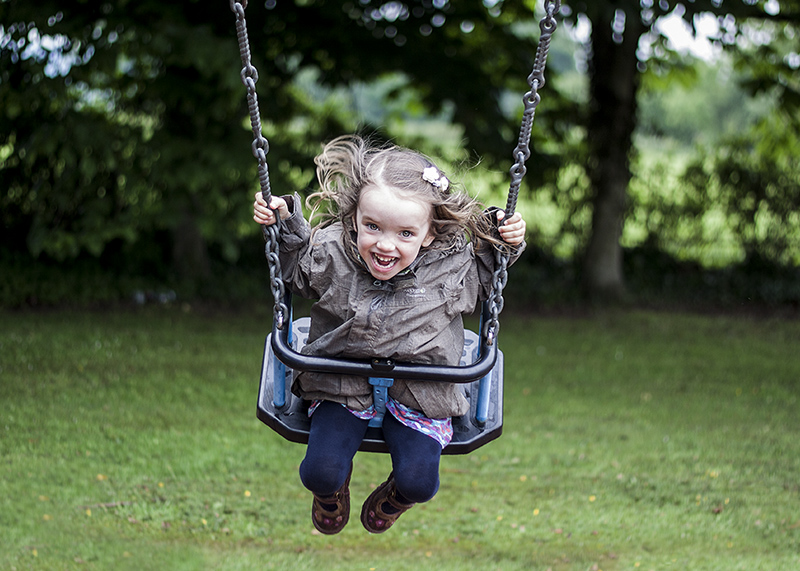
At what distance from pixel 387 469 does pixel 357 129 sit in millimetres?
1956

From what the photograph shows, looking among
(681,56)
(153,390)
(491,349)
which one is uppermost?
(681,56)

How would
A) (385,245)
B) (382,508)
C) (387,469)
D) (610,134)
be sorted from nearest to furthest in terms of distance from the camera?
(385,245) < (382,508) < (387,469) < (610,134)

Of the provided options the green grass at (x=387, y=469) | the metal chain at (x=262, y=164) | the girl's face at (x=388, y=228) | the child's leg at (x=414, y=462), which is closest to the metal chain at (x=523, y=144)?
the girl's face at (x=388, y=228)

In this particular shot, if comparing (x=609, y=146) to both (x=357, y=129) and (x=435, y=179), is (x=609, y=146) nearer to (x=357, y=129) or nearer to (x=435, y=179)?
(x=357, y=129)

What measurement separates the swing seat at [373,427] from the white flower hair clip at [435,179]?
51 centimetres

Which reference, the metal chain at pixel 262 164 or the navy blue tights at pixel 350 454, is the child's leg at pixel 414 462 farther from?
the metal chain at pixel 262 164

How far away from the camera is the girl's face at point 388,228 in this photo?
101 inches

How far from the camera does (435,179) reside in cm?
263

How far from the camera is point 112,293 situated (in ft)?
28.8

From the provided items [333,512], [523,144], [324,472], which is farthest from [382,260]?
[333,512]

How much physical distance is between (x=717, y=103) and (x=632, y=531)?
2843 inches

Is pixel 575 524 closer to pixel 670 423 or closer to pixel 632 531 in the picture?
pixel 632 531

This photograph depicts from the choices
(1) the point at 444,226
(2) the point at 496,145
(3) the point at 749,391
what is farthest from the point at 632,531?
(2) the point at 496,145

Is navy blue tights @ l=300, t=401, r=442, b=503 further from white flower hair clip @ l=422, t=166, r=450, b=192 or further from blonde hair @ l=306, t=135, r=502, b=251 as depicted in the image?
white flower hair clip @ l=422, t=166, r=450, b=192
